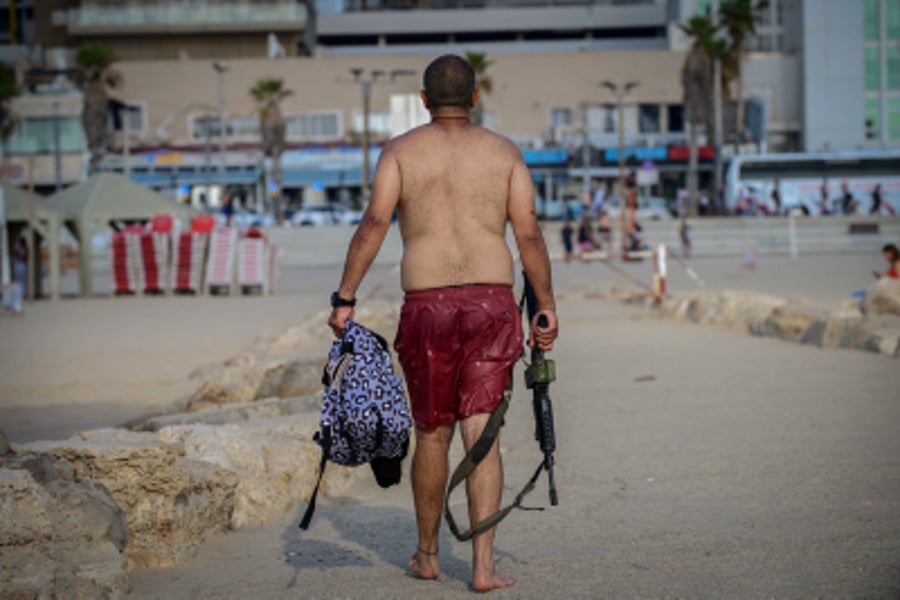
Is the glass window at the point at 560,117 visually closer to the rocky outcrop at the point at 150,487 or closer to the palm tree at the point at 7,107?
the palm tree at the point at 7,107

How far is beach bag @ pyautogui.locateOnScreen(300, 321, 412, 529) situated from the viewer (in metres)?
4.94

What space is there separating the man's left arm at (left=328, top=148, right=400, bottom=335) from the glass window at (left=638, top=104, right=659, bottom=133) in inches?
3399

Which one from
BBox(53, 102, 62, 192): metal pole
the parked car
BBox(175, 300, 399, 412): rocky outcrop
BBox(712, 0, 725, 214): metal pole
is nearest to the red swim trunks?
BBox(175, 300, 399, 412): rocky outcrop

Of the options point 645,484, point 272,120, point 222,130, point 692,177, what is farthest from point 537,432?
point 272,120

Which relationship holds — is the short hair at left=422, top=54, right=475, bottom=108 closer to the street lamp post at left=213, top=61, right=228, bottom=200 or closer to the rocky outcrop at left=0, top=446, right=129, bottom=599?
the rocky outcrop at left=0, top=446, right=129, bottom=599

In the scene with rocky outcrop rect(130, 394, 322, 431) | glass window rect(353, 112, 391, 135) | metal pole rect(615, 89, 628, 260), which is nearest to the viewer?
rocky outcrop rect(130, 394, 322, 431)

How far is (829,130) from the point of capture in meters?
87.4

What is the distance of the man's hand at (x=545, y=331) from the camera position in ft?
16.5

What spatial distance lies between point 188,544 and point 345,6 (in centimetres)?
11027

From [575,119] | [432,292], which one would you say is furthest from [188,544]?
[575,119]

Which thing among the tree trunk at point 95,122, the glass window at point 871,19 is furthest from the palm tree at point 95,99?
the glass window at point 871,19

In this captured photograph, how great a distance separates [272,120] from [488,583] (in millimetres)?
80080

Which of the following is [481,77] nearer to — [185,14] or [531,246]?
[185,14]

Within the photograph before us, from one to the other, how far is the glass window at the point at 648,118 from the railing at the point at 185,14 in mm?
23924
